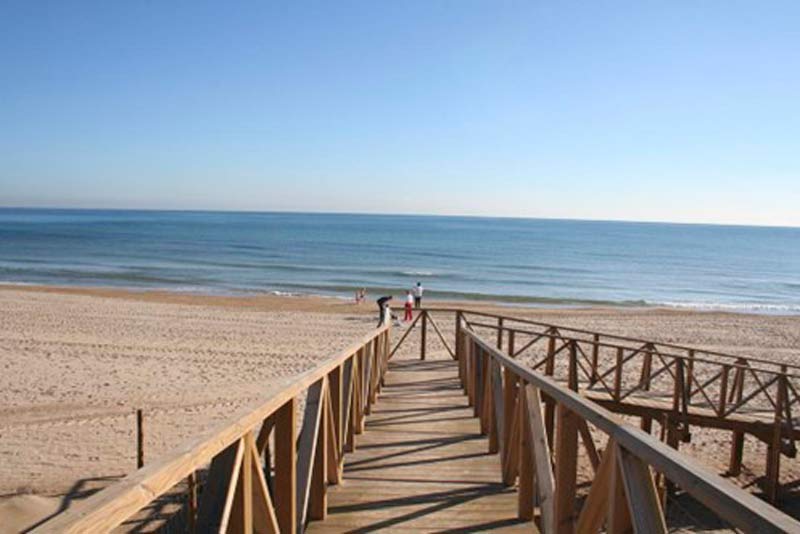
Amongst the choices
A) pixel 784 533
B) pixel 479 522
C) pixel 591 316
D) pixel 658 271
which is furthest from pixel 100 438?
pixel 658 271

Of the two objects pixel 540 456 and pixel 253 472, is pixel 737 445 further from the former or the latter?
pixel 253 472

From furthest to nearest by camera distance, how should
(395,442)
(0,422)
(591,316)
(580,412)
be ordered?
(591,316) → (0,422) → (395,442) → (580,412)

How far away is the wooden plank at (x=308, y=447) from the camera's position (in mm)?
3398

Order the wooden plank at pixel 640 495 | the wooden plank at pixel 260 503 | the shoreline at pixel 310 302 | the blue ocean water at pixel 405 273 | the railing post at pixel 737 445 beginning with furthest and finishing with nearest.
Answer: the blue ocean water at pixel 405 273, the shoreline at pixel 310 302, the railing post at pixel 737 445, the wooden plank at pixel 260 503, the wooden plank at pixel 640 495

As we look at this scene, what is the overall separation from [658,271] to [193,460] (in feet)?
189

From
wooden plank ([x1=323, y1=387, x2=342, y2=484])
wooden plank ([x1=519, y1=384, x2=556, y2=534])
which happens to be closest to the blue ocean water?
wooden plank ([x1=323, y1=387, x2=342, y2=484])

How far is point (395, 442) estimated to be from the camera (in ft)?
18.4

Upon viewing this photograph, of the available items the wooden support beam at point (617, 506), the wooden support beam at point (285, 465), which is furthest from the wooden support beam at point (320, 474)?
the wooden support beam at point (617, 506)

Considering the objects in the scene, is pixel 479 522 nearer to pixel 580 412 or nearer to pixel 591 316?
pixel 580 412

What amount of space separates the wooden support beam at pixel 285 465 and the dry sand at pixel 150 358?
213 mm

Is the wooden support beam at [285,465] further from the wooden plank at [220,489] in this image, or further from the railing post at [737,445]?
the railing post at [737,445]

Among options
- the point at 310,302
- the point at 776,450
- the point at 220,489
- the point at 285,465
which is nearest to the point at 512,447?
the point at 285,465

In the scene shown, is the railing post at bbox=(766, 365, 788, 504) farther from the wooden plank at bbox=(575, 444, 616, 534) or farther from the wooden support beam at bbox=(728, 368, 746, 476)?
the wooden plank at bbox=(575, 444, 616, 534)

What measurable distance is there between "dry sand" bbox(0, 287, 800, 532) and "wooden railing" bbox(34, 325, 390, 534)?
12.8 inches
